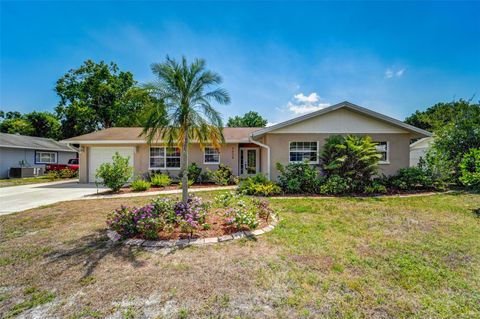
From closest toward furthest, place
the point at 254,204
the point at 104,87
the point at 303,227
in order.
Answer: the point at 303,227 < the point at 254,204 < the point at 104,87

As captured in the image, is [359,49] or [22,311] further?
[359,49]

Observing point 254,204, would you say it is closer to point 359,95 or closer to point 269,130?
point 269,130

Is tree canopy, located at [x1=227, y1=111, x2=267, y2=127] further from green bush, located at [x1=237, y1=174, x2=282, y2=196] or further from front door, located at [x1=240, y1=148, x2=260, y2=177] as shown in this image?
green bush, located at [x1=237, y1=174, x2=282, y2=196]

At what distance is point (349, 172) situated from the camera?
32.3ft

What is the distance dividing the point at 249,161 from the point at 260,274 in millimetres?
12816

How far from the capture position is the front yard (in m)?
2.53

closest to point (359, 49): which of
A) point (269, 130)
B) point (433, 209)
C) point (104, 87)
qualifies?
point (269, 130)

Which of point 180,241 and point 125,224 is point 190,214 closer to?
point 180,241

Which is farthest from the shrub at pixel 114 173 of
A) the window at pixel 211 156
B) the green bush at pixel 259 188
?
the green bush at pixel 259 188

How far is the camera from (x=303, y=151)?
11.5 meters

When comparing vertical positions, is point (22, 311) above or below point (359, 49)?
below

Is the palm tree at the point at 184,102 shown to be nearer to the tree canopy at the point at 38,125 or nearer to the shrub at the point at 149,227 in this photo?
the shrub at the point at 149,227

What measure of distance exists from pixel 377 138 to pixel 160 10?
1211 cm

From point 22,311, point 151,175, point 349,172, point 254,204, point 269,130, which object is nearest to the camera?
point 22,311
